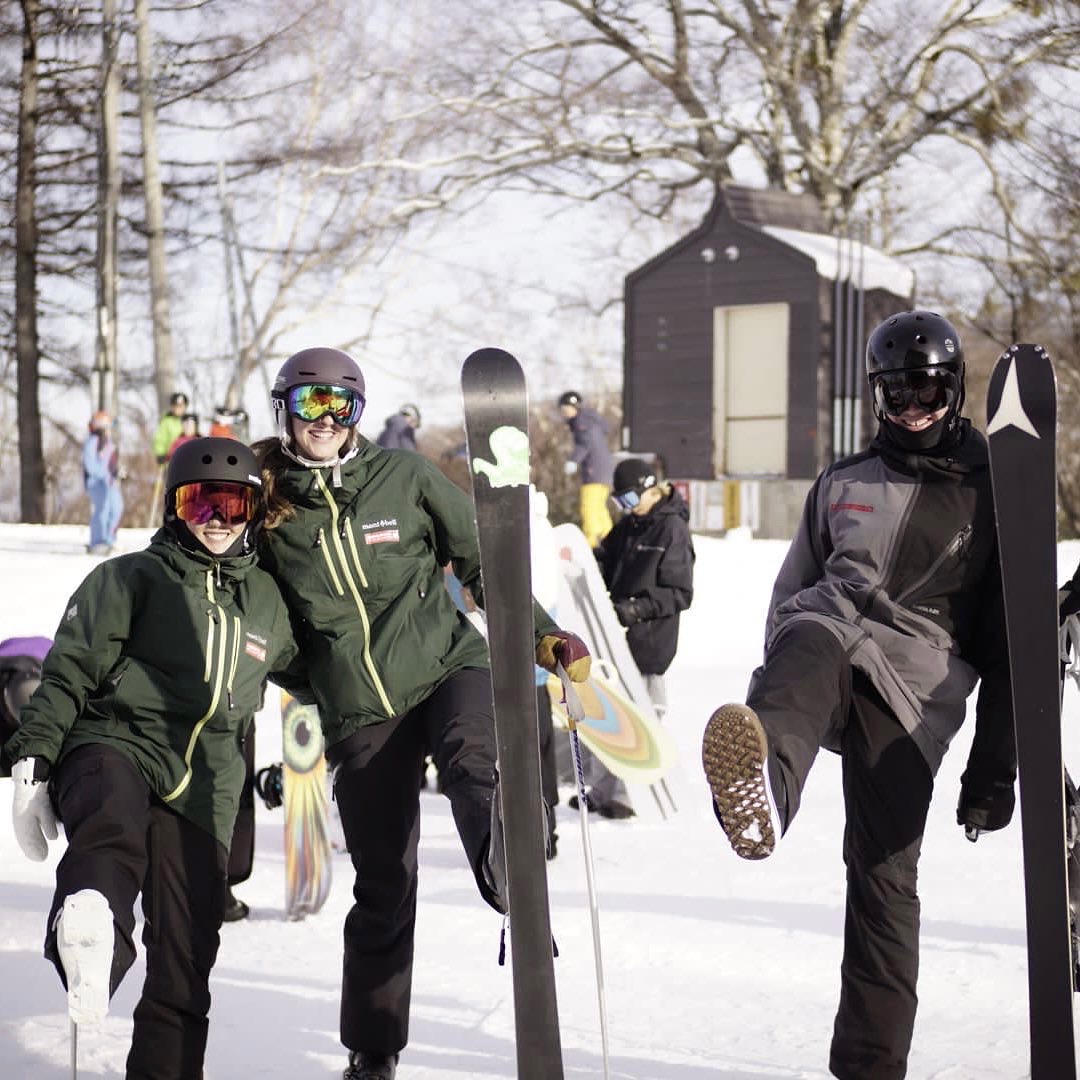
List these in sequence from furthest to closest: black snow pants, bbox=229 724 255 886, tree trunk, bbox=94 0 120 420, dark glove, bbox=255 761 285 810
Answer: tree trunk, bbox=94 0 120 420 → dark glove, bbox=255 761 285 810 → black snow pants, bbox=229 724 255 886

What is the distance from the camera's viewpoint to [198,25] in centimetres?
2352

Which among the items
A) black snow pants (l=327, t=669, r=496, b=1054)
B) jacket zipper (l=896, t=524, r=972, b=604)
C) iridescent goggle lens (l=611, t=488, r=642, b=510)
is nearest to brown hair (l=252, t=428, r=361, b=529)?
black snow pants (l=327, t=669, r=496, b=1054)

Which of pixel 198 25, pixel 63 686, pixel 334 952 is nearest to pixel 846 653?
pixel 63 686

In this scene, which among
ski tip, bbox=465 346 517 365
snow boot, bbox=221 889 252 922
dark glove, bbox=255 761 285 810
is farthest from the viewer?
dark glove, bbox=255 761 285 810

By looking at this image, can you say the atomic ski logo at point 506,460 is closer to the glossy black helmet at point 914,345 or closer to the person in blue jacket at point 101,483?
the glossy black helmet at point 914,345

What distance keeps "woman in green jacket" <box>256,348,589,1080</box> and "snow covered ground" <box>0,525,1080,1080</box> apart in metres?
0.45

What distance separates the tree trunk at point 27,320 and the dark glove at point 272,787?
1980 cm

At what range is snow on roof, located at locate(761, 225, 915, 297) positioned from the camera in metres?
22.5

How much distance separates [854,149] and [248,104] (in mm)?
9620

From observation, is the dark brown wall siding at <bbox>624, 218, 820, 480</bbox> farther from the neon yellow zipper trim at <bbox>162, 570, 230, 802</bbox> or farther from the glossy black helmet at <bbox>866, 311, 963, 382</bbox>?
the neon yellow zipper trim at <bbox>162, 570, 230, 802</bbox>

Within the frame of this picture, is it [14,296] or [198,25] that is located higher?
[198,25]

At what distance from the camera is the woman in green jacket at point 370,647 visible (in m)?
3.70

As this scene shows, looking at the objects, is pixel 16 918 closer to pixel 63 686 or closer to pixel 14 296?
pixel 63 686

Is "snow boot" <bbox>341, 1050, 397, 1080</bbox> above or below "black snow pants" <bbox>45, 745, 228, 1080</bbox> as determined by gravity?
below
